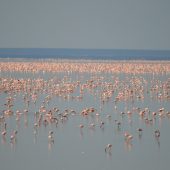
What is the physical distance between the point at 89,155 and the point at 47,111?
5.67 m

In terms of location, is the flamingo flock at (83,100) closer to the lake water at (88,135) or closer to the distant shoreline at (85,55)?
the lake water at (88,135)

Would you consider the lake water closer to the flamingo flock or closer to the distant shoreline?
the flamingo flock

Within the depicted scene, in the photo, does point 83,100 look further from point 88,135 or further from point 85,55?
point 85,55

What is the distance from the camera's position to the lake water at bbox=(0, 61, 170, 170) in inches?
616

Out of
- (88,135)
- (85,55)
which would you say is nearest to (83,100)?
(88,135)

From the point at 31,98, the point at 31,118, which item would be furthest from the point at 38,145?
the point at 31,98

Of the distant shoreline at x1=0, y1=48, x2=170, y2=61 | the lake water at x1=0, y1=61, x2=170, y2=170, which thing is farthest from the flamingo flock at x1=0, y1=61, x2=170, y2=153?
the distant shoreline at x1=0, y1=48, x2=170, y2=61

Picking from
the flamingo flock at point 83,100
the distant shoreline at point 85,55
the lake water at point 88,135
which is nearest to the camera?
the lake water at point 88,135

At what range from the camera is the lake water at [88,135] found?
51.3ft

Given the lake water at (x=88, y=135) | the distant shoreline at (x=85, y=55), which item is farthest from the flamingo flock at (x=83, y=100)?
the distant shoreline at (x=85, y=55)

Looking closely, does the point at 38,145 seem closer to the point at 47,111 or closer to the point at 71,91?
the point at 47,111

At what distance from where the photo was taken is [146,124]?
20.3 m

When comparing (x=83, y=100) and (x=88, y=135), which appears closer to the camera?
(x=88, y=135)

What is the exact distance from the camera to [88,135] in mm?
18547
